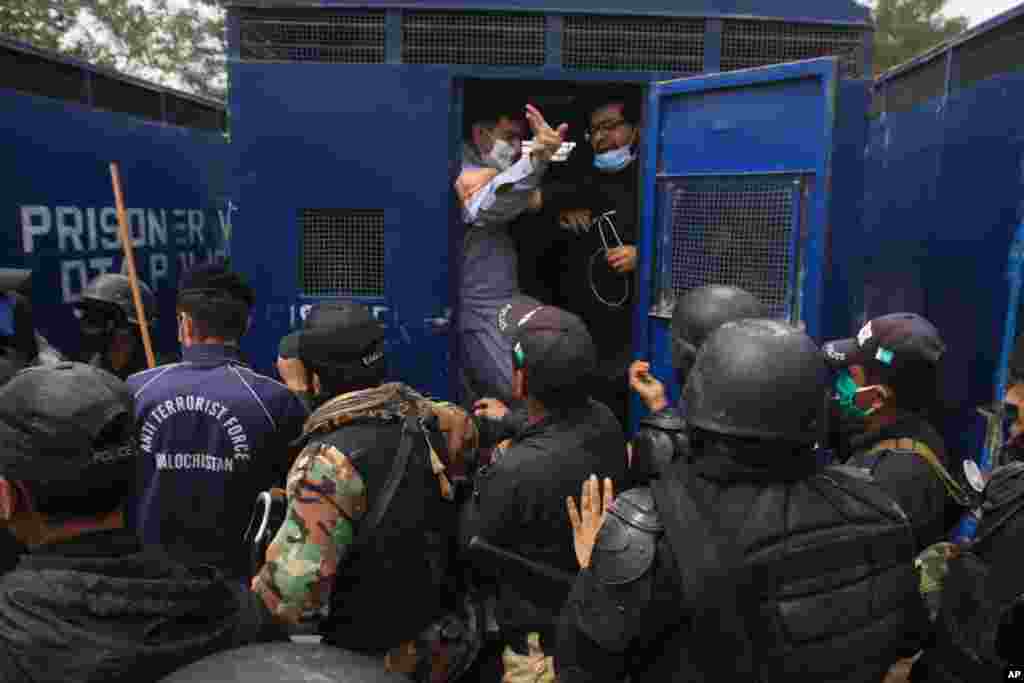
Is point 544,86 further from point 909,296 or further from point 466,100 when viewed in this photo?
point 909,296

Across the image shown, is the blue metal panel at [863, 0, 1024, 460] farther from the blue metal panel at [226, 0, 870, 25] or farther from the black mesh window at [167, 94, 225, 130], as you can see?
the black mesh window at [167, 94, 225, 130]

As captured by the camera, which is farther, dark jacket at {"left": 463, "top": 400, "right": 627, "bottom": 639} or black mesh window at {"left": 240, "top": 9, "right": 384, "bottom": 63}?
black mesh window at {"left": 240, "top": 9, "right": 384, "bottom": 63}

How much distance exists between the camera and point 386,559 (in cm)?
220

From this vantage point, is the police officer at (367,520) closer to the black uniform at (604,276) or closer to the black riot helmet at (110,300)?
the black riot helmet at (110,300)

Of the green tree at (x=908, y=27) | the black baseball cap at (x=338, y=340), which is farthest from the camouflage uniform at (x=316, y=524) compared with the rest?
the green tree at (x=908, y=27)

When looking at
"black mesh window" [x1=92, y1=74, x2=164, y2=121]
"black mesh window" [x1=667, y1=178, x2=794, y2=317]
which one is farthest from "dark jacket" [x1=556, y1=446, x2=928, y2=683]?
"black mesh window" [x1=92, y1=74, x2=164, y2=121]

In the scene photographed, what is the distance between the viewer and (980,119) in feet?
13.4

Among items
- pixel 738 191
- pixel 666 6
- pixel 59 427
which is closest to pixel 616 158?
pixel 666 6

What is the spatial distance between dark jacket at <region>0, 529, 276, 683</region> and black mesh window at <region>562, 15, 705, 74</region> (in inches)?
145

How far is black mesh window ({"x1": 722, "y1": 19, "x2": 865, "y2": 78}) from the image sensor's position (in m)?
4.31

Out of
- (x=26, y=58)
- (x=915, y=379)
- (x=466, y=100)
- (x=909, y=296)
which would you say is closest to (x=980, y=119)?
(x=909, y=296)

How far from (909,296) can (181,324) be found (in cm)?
419

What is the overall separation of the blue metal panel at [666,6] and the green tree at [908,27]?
1705 cm

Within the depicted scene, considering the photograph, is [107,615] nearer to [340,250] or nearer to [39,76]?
[340,250]
